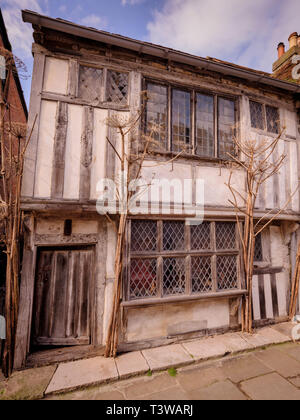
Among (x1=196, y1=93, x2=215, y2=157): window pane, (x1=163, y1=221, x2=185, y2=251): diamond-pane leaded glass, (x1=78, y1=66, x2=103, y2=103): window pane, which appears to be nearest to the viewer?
(x1=78, y1=66, x2=103, y2=103): window pane

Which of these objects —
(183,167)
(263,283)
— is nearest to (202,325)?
(263,283)

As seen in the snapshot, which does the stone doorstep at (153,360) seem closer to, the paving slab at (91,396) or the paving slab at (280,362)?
the paving slab at (91,396)

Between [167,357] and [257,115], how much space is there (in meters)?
6.25

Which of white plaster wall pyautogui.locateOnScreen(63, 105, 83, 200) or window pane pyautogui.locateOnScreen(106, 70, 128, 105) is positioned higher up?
window pane pyautogui.locateOnScreen(106, 70, 128, 105)

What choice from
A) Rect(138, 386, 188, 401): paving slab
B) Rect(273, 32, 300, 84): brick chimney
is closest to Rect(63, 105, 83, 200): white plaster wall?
Rect(138, 386, 188, 401): paving slab

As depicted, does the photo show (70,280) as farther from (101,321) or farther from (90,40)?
(90,40)

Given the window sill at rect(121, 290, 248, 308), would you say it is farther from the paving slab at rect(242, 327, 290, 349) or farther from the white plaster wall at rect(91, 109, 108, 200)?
the white plaster wall at rect(91, 109, 108, 200)

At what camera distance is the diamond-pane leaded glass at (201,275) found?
477 centimetres

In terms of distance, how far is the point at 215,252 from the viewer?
490 cm

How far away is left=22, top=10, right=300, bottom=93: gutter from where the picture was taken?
12.9ft

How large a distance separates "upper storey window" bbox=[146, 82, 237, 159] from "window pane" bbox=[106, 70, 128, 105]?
1.82 feet

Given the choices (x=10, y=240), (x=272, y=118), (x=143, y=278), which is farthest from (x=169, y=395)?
(x=272, y=118)

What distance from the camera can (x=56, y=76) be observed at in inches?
167

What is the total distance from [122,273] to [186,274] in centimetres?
144
